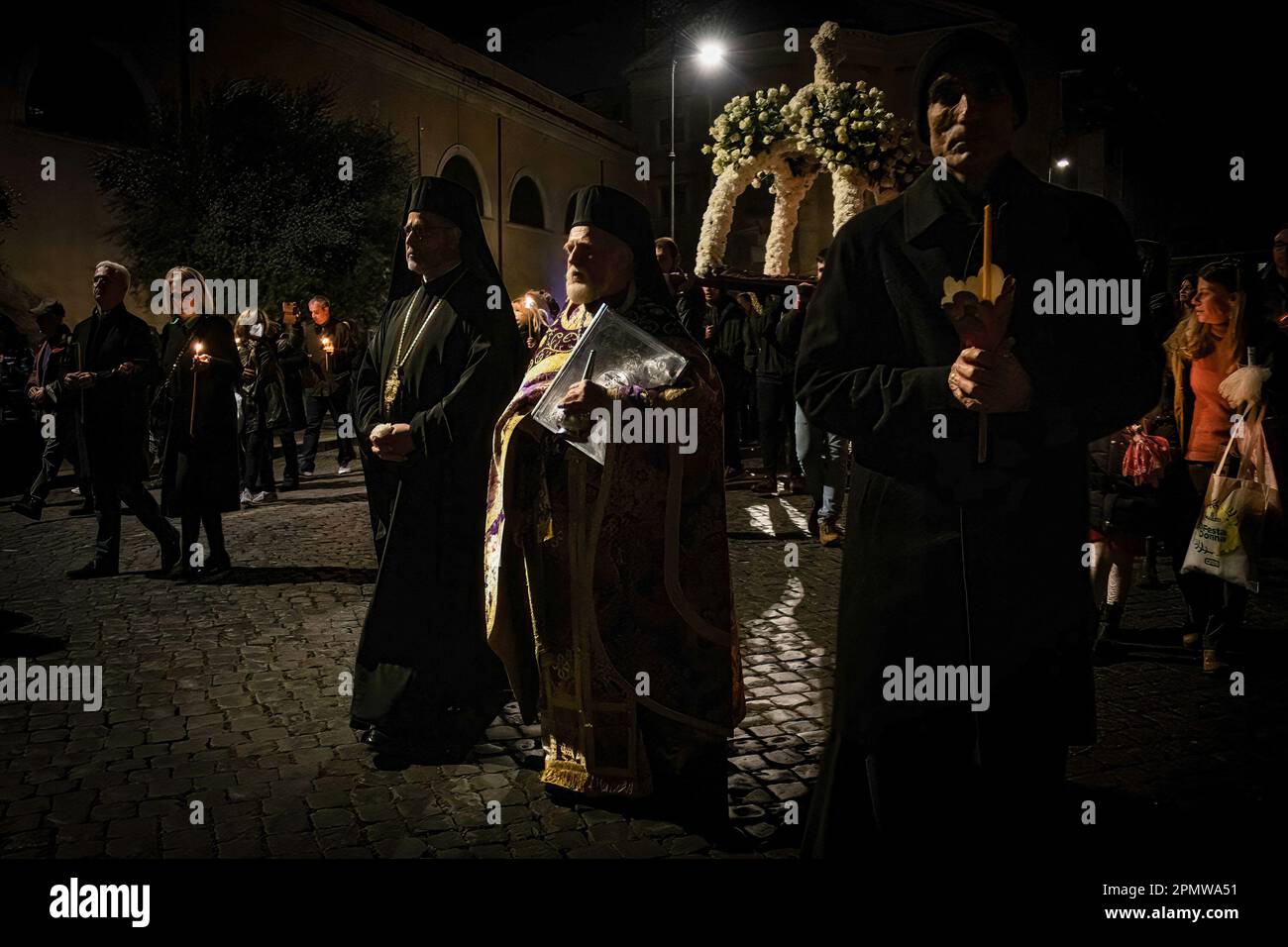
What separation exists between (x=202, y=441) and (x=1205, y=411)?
6.29 m

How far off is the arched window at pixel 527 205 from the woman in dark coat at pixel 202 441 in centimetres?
2725

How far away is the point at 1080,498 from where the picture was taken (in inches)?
94.7

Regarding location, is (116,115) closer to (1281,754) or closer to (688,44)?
(1281,754)

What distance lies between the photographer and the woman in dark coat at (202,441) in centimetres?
751

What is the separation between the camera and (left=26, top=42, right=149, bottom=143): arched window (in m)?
18.1

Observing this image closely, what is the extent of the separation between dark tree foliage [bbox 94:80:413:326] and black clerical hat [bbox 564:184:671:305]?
640 inches

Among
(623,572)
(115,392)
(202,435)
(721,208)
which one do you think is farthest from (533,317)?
(623,572)

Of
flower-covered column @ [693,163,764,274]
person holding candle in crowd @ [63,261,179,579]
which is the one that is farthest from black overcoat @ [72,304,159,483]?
flower-covered column @ [693,163,764,274]

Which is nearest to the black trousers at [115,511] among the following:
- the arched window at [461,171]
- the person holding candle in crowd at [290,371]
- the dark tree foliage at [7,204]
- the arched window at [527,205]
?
the person holding candle in crowd at [290,371]

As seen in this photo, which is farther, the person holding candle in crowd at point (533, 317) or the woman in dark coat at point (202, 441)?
the person holding candle in crowd at point (533, 317)

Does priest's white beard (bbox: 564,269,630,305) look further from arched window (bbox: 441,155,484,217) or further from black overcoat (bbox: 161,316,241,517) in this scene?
arched window (bbox: 441,155,484,217)

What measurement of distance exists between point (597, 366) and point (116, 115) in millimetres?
19112

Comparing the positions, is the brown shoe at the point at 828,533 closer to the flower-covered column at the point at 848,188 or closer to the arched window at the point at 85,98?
the flower-covered column at the point at 848,188
